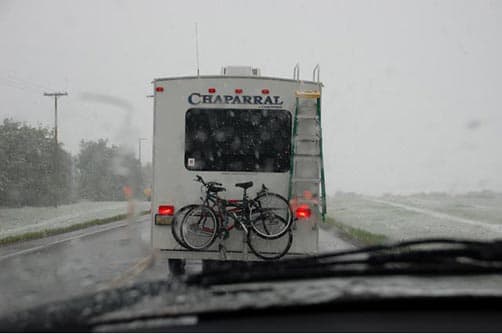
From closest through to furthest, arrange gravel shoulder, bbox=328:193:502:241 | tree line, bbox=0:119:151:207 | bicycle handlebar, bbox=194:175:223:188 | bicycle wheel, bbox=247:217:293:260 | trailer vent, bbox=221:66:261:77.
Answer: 1. bicycle handlebar, bbox=194:175:223:188
2. bicycle wheel, bbox=247:217:293:260
3. trailer vent, bbox=221:66:261:77
4. gravel shoulder, bbox=328:193:502:241
5. tree line, bbox=0:119:151:207

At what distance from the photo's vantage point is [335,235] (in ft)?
53.5

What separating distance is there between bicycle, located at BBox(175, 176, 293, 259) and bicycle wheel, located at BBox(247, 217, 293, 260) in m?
0.01

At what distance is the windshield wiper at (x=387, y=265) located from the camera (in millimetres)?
2871

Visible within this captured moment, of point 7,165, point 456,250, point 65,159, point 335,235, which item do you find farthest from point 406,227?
point 65,159

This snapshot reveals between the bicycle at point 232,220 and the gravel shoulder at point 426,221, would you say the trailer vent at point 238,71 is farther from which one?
the gravel shoulder at point 426,221

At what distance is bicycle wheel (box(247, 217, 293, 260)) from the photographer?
8047 millimetres

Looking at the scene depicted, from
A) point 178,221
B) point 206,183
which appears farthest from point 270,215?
point 178,221

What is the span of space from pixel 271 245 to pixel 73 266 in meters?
3.71

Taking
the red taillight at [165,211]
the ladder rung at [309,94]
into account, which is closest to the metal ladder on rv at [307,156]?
the ladder rung at [309,94]

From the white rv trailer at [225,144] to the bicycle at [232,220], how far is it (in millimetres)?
165

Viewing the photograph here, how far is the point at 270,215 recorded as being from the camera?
7.96 m

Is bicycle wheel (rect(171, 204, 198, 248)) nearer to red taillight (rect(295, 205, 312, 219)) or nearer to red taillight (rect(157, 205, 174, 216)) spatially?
red taillight (rect(157, 205, 174, 216))

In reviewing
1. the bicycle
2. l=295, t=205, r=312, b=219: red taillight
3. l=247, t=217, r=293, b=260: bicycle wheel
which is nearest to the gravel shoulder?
l=295, t=205, r=312, b=219: red taillight

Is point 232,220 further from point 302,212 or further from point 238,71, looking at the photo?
point 238,71
